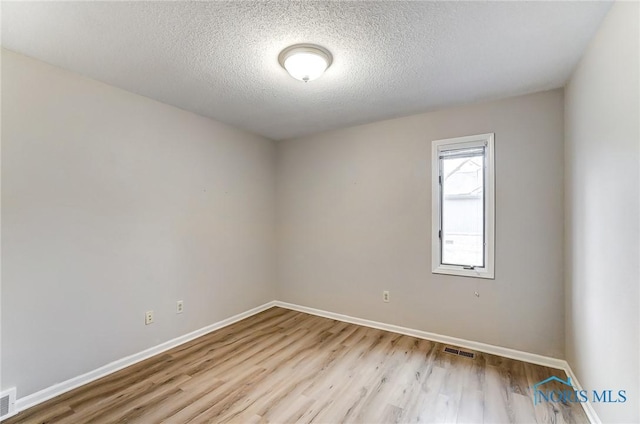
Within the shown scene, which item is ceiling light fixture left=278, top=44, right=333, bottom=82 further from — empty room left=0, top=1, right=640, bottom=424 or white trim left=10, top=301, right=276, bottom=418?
white trim left=10, top=301, right=276, bottom=418

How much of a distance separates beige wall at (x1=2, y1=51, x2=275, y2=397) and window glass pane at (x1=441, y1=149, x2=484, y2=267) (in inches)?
104

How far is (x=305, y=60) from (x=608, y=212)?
212 cm

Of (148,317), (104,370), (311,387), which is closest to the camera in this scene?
(311,387)

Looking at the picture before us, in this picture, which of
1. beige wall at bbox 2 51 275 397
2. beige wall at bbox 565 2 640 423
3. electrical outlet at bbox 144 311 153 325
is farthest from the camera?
electrical outlet at bbox 144 311 153 325

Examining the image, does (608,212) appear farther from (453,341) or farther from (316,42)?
(316,42)

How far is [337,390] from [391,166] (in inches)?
95.3

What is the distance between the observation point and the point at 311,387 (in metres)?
2.29

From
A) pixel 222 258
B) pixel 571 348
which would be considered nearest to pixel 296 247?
pixel 222 258

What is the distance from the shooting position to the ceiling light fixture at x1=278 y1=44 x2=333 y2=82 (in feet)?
6.38

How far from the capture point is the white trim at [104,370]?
2053 millimetres

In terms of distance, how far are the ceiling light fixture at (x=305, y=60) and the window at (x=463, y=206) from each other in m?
1.72

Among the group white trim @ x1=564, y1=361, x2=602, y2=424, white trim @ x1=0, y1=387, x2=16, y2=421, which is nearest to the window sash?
white trim @ x1=564, y1=361, x2=602, y2=424

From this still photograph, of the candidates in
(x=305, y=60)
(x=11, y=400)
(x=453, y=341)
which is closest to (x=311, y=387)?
(x=453, y=341)

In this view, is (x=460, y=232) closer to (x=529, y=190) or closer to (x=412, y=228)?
(x=412, y=228)
